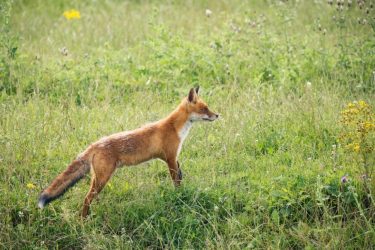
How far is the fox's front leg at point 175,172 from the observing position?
684 centimetres

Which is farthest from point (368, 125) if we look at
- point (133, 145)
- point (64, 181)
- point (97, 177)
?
point (64, 181)

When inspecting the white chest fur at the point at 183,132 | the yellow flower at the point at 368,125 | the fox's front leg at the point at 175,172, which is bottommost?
the fox's front leg at the point at 175,172

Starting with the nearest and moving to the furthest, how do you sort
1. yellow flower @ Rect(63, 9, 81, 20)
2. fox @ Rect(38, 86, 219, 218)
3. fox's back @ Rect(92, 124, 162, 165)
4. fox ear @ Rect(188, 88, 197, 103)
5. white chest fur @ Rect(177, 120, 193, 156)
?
fox @ Rect(38, 86, 219, 218) < fox's back @ Rect(92, 124, 162, 165) < white chest fur @ Rect(177, 120, 193, 156) < fox ear @ Rect(188, 88, 197, 103) < yellow flower @ Rect(63, 9, 81, 20)

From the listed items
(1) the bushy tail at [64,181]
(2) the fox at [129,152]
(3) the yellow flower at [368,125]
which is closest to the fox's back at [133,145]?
(2) the fox at [129,152]

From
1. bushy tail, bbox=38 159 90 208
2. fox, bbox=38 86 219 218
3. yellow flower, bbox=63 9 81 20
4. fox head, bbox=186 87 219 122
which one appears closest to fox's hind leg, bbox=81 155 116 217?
fox, bbox=38 86 219 218

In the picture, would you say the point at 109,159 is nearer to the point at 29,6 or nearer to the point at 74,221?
the point at 74,221

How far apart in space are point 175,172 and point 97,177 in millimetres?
946

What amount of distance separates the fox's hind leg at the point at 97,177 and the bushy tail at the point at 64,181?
10 cm

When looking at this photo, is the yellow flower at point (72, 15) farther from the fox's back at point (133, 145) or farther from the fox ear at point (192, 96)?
the fox's back at point (133, 145)

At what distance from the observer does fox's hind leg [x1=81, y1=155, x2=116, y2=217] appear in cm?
634

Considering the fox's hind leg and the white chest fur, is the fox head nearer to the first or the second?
the white chest fur

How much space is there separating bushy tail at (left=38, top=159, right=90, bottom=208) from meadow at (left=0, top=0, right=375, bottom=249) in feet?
0.59

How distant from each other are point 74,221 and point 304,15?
8.61 meters

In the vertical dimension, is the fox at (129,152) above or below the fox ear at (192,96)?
below
